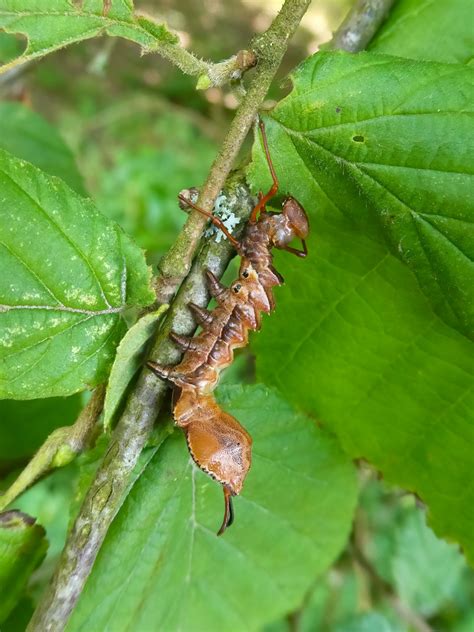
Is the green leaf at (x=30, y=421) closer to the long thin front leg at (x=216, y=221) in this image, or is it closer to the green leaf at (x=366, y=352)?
the green leaf at (x=366, y=352)

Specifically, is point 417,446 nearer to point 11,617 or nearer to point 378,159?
point 378,159

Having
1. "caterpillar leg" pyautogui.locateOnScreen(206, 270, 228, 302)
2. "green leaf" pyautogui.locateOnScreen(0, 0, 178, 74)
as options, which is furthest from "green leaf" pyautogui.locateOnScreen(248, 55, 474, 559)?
"green leaf" pyautogui.locateOnScreen(0, 0, 178, 74)

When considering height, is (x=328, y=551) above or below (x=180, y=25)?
below

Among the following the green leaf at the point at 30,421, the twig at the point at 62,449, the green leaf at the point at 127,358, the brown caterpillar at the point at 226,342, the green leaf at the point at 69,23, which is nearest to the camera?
the green leaf at the point at 69,23

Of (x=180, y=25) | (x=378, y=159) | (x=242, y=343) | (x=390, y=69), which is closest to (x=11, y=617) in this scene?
(x=242, y=343)

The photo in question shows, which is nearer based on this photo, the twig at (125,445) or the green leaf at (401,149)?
the green leaf at (401,149)

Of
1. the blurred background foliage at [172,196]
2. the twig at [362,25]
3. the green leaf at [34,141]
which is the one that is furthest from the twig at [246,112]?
the green leaf at [34,141]
